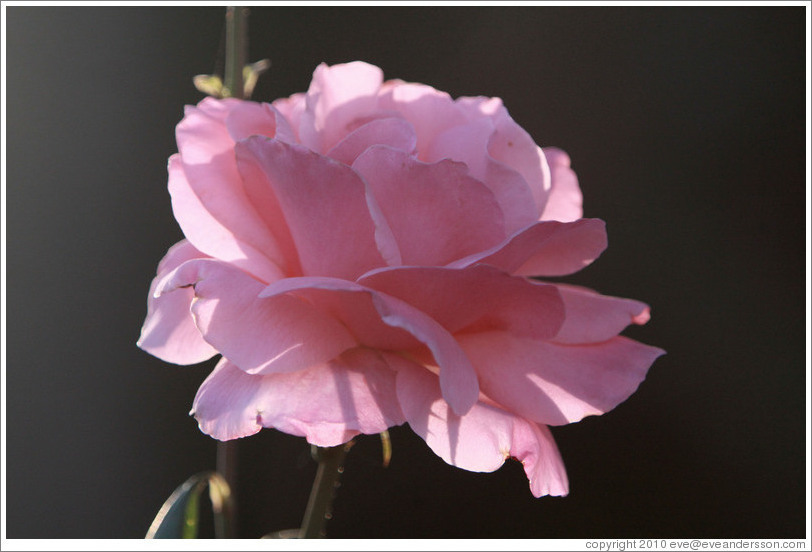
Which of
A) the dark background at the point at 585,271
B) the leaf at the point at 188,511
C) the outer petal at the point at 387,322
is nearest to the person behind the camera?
the outer petal at the point at 387,322

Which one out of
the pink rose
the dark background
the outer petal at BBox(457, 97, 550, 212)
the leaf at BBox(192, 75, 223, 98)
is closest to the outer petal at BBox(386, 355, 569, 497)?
the pink rose

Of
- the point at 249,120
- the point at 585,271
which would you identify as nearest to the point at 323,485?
the point at 249,120

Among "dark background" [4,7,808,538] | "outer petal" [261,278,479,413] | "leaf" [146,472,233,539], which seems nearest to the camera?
"outer petal" [261,278,479,413]

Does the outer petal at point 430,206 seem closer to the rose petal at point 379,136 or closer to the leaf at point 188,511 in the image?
the rose petal at point 379,136

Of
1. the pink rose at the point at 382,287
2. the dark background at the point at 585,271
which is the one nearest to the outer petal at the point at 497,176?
the pink rose at the point at 382,287

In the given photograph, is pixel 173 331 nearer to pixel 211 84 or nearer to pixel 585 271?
pixel 211 84

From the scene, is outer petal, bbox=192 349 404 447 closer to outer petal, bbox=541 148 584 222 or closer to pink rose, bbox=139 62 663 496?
pink rose, bbox=139 62 663 496

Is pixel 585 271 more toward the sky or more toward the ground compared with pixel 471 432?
more toward the ground
